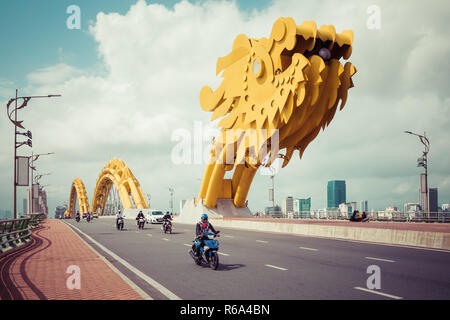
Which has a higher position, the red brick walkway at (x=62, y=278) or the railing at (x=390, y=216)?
the red brick walkway at (x=62, y=278)

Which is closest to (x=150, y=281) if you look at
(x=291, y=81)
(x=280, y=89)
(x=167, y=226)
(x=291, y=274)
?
(x=291, y=274)

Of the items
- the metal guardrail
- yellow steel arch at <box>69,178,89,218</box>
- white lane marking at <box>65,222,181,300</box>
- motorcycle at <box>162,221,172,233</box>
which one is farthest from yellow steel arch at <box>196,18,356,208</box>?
yellow steel arch at <box>69,178,89,218</box>

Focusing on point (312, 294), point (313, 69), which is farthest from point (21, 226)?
point (313, 69)

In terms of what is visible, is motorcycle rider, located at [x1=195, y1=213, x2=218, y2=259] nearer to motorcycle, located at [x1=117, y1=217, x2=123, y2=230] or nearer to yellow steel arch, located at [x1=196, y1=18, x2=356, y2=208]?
yellow steel arch, located at [x1=196, y1=18, x2=356, y2=208]

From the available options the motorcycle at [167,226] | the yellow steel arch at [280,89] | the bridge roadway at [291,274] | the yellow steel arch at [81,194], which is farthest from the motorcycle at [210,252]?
the yellow steel arch at [81,194]

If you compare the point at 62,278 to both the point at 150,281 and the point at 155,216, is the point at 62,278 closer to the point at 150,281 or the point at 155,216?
the point at 150,281

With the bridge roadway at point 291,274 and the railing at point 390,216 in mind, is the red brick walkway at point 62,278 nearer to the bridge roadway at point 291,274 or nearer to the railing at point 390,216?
the bridge roadway at point 291,274

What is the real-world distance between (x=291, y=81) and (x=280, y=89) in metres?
1.34

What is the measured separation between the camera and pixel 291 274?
10125 mm

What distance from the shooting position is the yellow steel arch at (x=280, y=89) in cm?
3038

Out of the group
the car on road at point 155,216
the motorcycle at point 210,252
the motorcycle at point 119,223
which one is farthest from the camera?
the car on road at point 155,216

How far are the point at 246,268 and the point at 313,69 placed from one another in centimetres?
2214

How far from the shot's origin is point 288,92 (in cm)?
3011
